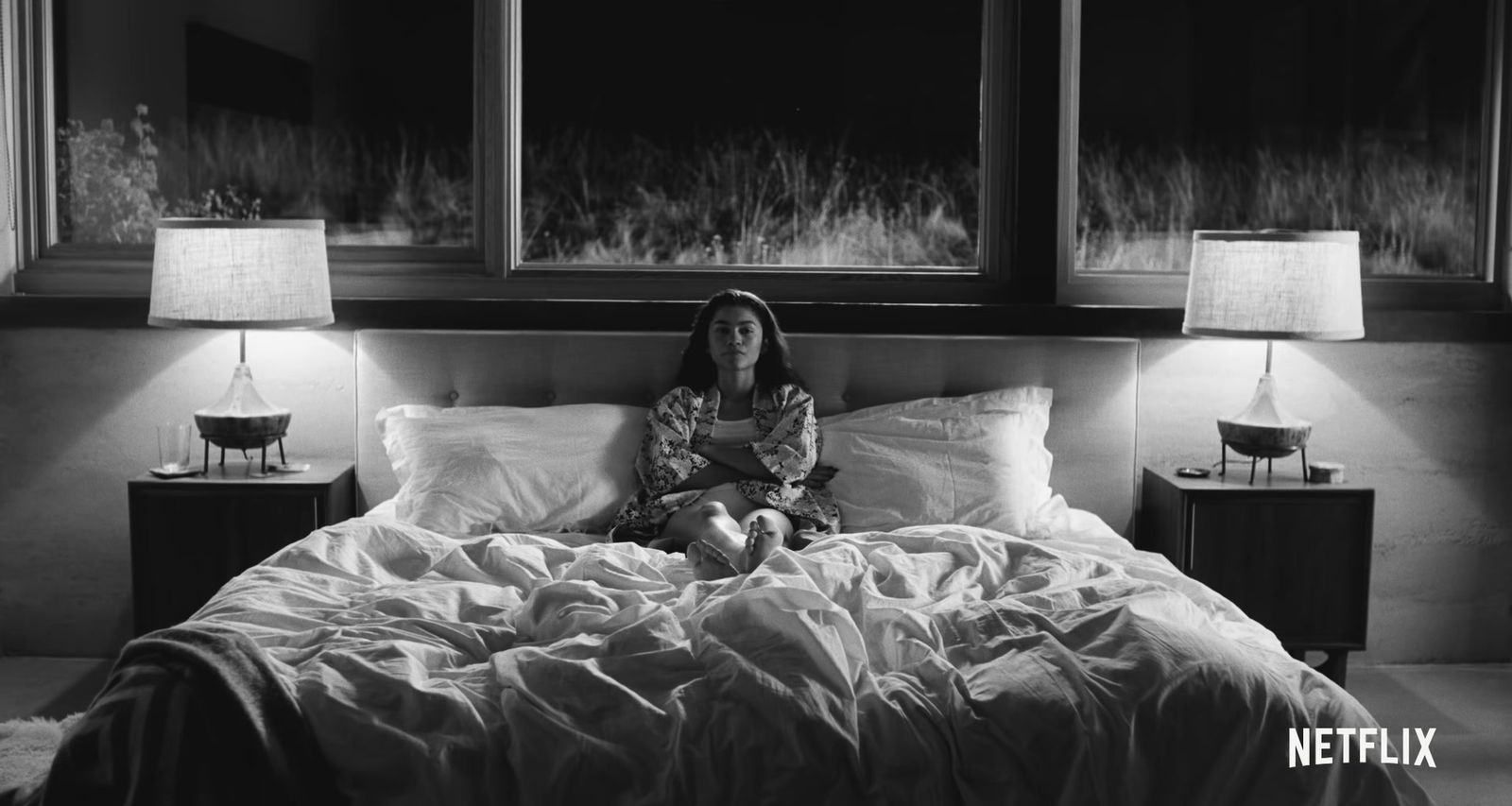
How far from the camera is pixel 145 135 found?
3.92 metres

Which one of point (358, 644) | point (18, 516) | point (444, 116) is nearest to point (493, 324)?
point (444, 116)

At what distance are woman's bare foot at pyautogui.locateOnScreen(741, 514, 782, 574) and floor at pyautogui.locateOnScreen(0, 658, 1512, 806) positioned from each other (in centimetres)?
146

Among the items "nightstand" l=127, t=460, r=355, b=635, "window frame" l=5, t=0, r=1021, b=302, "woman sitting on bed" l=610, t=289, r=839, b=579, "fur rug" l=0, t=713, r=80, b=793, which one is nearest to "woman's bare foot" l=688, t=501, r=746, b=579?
"woman sitting on bed" l=610, t=289, r=839, b=579

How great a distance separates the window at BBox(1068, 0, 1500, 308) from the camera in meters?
3.83

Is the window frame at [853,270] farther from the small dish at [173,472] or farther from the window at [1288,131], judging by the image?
the small dish at [173,472]

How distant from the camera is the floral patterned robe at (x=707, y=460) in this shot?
3.34 m

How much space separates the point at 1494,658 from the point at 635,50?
9.80 ft

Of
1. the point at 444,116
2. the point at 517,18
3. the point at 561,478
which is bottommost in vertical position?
the point at 561,478

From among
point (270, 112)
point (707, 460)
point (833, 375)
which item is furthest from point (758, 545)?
point (270, 112)

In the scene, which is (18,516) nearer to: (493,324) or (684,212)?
(493,324)

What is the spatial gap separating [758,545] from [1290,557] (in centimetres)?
144

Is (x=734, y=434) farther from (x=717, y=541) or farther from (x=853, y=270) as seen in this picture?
(x=853, y=270)

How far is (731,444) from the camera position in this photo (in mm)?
3516

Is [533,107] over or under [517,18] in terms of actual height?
under
